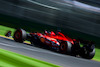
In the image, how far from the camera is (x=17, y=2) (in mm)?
15102

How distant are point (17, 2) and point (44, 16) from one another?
2009mm

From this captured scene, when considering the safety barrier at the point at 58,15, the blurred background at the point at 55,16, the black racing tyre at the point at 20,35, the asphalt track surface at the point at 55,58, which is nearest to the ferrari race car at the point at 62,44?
the black racing tyre at the point at 20,35

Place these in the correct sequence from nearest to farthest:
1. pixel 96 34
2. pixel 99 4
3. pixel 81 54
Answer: pixel 81 54 → pixel 96 34 → pixel 99 4

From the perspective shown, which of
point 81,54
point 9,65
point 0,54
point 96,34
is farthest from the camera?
point 96,34

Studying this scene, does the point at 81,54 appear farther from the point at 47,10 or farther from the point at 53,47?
the point at 47,10

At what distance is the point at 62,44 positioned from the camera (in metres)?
8.15

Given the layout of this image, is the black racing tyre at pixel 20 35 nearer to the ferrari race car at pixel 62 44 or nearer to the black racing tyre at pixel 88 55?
the ferrari race car at pixel 62 44

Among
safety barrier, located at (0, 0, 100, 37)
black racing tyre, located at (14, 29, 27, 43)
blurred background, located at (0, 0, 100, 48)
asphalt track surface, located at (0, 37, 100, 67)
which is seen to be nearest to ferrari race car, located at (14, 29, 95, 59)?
black racing tyre, located at (14, 29, 27, 43)

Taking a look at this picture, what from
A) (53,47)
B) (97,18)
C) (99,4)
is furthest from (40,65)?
(99,4)

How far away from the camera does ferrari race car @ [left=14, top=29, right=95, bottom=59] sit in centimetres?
805

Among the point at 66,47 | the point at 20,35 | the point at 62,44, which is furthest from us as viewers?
the point at 20,35

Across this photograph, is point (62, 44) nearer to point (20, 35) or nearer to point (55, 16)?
point (20, 35)

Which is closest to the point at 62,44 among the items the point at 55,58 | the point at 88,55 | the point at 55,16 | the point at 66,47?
the point at 66,47

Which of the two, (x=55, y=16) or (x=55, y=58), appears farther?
(x=55, y=16)
